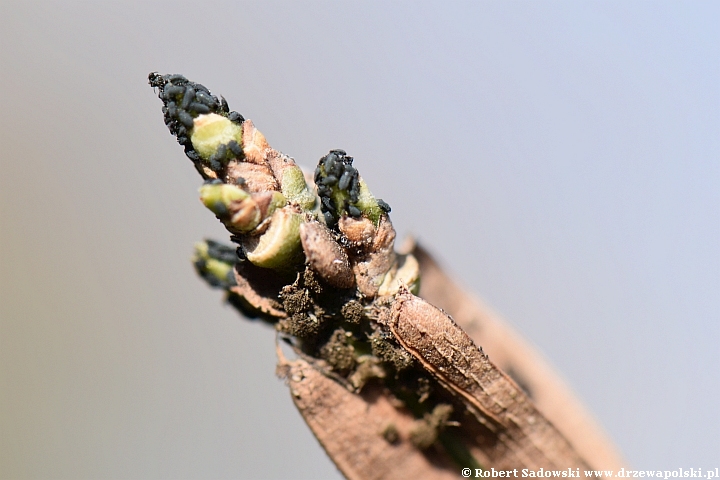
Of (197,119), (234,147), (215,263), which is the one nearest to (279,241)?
(234,147)

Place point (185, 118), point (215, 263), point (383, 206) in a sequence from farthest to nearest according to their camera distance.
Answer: point (215, 263)
point (383, 206)
point (185, 118)

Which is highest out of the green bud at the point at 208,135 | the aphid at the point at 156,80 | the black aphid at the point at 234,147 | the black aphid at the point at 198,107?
the aphid at the point at 156,80

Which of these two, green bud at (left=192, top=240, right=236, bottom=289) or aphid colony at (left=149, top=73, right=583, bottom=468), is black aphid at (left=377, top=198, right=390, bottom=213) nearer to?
aphid colony at (left=149, top=73, right=583, bottom=468)

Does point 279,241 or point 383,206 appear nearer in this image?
point 279,241

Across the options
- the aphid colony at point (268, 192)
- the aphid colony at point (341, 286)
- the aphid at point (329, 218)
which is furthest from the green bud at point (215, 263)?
the aphid at point (329, 218)

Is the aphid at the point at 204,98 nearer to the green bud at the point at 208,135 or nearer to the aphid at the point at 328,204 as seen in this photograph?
the green bud at the point at 208,135

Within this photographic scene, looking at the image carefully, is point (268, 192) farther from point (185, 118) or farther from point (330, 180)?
point (185, 118)

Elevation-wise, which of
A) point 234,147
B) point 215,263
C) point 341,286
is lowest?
point 341,286

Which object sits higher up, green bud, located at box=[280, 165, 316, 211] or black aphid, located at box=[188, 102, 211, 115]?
black aphid, located at box=[188, 102, 211, 115]

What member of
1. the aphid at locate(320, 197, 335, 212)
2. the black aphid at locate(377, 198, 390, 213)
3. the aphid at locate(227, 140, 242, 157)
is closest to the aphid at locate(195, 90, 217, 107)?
the aphid at locate(227, 140, 242, 157)

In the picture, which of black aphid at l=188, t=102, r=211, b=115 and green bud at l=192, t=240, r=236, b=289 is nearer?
black aphid at l=188, t=102, r=211, b=115

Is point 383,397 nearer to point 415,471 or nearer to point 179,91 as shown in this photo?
point 415,471
